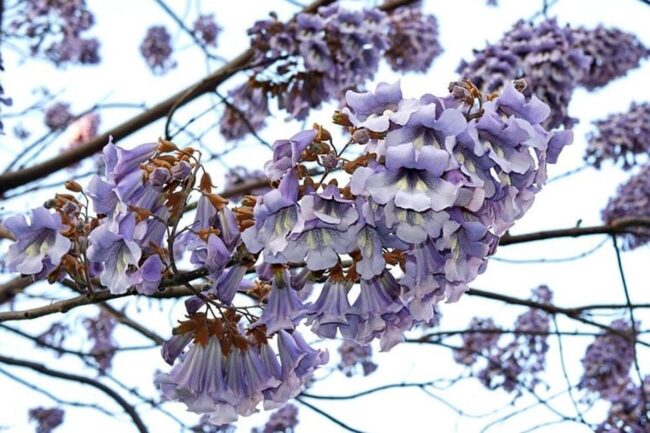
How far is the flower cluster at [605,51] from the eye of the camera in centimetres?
416

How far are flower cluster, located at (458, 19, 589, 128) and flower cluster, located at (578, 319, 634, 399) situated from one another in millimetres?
2851

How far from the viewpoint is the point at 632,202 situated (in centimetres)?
539

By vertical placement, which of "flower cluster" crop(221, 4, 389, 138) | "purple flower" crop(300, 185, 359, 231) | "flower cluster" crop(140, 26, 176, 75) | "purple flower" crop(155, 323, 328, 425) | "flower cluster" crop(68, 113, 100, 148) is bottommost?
"purple flower" crop(155, 323, 328, 425)

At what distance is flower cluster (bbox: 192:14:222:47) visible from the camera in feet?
26.1

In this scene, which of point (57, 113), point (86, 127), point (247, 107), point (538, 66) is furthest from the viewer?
point (86, 127)

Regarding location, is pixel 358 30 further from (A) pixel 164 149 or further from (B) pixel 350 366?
(B) pixel 350 366

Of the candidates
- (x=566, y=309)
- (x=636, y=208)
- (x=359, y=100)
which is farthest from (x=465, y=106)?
(x=636, y=208)

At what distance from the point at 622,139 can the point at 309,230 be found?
4031mm

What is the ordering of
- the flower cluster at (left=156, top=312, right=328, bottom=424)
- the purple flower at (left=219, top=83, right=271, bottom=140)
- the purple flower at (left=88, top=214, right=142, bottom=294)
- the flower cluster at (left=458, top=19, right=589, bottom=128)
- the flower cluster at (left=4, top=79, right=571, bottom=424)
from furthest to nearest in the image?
the purple flower at (left=219, top=83, right=271, bottom=140) < the flower cluster at (left=458, top=19, right=589, bottom=128) < the flower cluster at (left=156, top=312, right=328, bottom=424) < the purple flower at (left=88, top=214, right=142, bottom=294) < the flower cluster at (left=4, top=79, right=571, bottom=424)

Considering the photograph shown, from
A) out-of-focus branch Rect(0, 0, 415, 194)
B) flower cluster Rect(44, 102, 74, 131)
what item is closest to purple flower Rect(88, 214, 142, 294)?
out-of-focus branch Rect(0, 0, 415, 194)

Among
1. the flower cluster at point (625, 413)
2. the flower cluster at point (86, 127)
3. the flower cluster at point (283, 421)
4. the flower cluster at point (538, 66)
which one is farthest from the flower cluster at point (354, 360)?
the flower cluster at point (86, 127)

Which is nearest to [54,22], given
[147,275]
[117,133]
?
[117,133]

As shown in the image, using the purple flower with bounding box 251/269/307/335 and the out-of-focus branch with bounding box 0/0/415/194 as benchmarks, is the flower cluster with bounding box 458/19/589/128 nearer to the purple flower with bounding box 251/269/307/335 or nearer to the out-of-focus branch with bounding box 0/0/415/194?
the out-of-focus branch with bounding box 0/0/415/194

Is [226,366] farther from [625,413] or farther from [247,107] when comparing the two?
[625,413]
